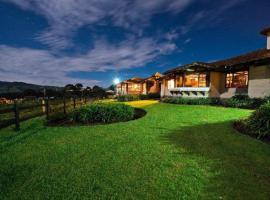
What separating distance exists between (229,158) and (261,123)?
3.23 m

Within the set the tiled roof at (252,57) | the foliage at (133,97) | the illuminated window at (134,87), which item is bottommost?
the foliage at (133,97)

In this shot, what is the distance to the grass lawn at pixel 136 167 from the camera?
2.85 meters

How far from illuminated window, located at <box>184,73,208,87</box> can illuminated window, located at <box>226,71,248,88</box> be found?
234 centimetres

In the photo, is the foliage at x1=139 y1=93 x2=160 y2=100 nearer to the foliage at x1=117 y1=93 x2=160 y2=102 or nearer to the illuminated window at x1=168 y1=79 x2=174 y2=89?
the foliage at x1=117 y1=93 x2=160 y2=102

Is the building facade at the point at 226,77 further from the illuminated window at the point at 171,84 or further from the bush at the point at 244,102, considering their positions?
the bush at the point at 244,102

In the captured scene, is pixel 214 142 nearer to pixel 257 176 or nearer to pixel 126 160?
pixel 257 176

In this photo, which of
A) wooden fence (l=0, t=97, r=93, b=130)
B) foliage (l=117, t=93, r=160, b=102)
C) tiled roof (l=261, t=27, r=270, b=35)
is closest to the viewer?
wooden fence (l=0, t=97, r=93, b=130)

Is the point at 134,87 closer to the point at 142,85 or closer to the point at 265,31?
the point at 142,85

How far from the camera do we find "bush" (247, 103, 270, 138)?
5793 millimetres

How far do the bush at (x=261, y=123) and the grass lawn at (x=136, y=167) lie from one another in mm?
575

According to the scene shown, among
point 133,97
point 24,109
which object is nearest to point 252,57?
point 133,97

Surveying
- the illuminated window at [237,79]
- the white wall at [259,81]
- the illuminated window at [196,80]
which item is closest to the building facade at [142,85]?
the illuminated window at [196,80]

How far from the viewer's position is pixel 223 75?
18734mm

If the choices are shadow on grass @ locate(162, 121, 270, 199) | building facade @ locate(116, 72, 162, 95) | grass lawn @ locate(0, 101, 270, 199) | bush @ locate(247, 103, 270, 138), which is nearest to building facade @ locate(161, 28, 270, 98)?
bush @ locate(247, 103, 270, 138)
